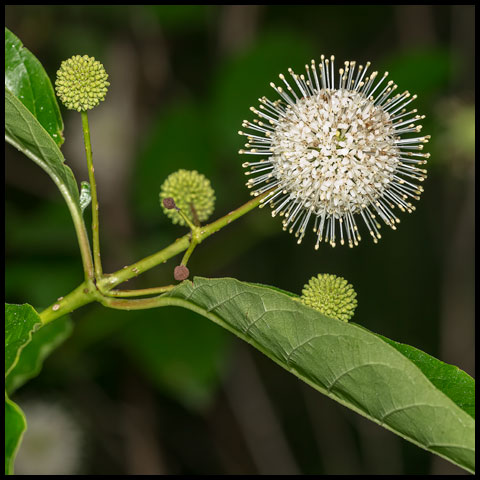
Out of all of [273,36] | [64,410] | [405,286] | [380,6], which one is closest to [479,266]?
[405,286]

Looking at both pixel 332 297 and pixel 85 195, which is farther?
pixel 85 195

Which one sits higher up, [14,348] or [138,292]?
[138,292]

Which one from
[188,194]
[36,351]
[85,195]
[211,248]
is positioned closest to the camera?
[85,195]

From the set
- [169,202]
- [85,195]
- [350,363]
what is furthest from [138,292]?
[350,363]

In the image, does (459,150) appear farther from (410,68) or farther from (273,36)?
(273,36)

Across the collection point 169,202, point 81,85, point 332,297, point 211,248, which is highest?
point 81,85

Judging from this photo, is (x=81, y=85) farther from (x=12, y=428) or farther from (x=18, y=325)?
(x=12, y=428)

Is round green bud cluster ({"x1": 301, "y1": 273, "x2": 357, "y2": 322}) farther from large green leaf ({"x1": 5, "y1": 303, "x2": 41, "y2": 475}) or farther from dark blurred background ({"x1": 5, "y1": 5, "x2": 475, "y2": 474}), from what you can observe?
dark blurred background ({"x1": 5, "y1": 5, "x2": 475, "y2": 474})

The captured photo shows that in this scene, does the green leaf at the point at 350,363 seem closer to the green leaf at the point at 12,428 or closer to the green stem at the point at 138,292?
the green stem at the point at 138,292
